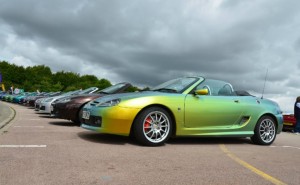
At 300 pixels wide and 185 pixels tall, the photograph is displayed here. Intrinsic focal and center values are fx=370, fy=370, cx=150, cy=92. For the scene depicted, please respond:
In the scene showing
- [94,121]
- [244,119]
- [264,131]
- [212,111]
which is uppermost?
[212,111]

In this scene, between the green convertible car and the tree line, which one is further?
the tree line

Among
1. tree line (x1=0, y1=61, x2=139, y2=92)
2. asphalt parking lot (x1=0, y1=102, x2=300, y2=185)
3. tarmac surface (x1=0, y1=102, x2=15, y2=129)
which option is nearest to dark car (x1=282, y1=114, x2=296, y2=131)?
asphalt parking lot (x1=0, y1=102, x2=300, y2=185)

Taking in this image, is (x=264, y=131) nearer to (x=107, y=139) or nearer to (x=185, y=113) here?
(x=185, y=113)

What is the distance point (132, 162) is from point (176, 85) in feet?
9.01

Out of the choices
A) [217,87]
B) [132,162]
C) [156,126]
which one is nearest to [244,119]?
[217,87]

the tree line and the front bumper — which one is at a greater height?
the tree line

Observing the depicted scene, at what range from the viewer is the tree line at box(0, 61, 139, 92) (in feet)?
347

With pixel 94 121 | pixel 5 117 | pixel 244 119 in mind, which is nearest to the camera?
pixel 94 121

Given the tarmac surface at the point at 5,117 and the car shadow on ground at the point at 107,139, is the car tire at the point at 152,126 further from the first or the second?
the tarmac surface at the point at 5,117

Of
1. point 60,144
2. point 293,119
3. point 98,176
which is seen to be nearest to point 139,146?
point 60,144

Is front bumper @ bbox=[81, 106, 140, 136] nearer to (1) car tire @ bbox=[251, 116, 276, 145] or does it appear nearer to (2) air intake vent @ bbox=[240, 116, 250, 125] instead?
(2) air intake vent @ bbox=[240, 116, 250, 125]

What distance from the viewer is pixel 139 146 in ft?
20.2

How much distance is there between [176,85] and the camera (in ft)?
23.6

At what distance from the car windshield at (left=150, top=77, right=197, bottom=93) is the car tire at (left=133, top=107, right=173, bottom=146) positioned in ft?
2.34
